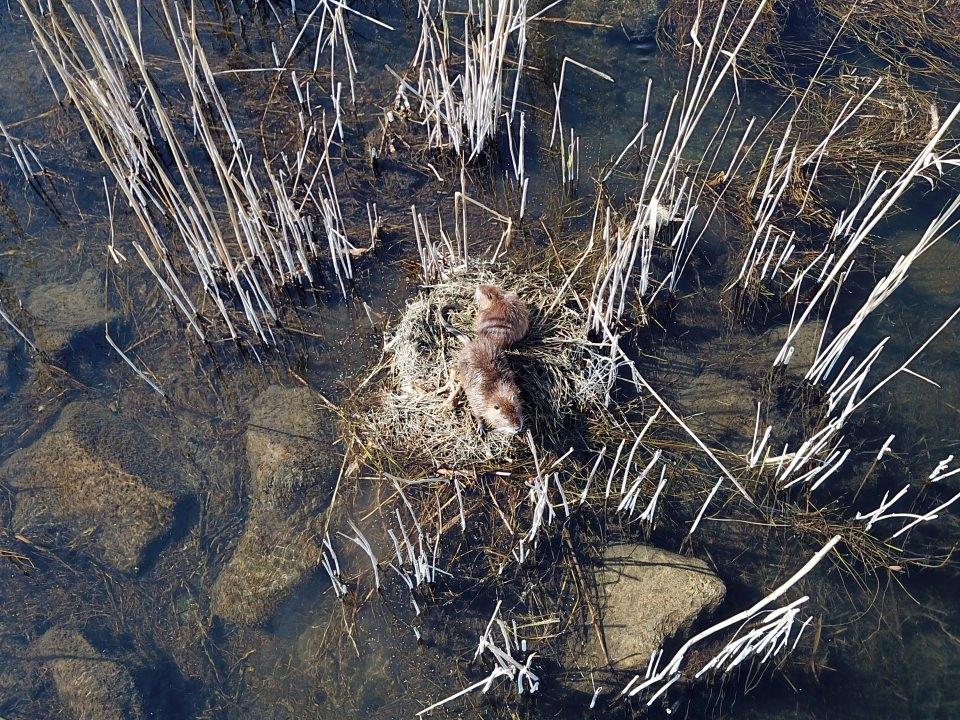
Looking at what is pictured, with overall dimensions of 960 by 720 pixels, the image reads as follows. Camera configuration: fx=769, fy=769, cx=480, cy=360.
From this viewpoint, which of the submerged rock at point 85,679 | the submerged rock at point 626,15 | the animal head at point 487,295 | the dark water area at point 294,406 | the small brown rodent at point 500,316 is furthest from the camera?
the submerged rock at point 626,15

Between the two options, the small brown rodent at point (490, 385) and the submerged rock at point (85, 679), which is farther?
the small brown rodent at point (490, 385)

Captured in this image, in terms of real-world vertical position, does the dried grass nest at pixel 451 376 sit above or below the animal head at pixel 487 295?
below

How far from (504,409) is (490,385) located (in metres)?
0.19

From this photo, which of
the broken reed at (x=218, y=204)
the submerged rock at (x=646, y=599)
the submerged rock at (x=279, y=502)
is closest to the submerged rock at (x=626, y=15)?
the broken reed at (x=218, y=204)

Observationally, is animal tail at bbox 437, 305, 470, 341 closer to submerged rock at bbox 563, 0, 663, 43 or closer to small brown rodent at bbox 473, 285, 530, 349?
small brown rodent at bbox 473, 285, 530, 349

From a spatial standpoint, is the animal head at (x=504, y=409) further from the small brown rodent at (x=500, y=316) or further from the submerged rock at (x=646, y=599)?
the submerged rock at (x=646, y=599)

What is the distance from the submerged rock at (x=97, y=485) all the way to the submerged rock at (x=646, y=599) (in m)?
2.77

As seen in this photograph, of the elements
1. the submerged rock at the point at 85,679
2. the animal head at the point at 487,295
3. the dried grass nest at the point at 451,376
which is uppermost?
the animal head at the point at 487,295

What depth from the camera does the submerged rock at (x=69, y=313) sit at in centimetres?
543

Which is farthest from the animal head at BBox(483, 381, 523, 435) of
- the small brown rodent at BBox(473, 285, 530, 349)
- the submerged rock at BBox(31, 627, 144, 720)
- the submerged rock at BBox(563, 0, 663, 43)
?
the submerged rock at BBox(563, 0, 663, 43)

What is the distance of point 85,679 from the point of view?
4.37 meters

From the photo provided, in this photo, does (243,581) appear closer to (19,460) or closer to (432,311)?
(19,460)

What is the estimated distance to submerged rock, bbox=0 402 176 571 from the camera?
479cm

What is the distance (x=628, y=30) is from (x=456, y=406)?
4.32 meters
